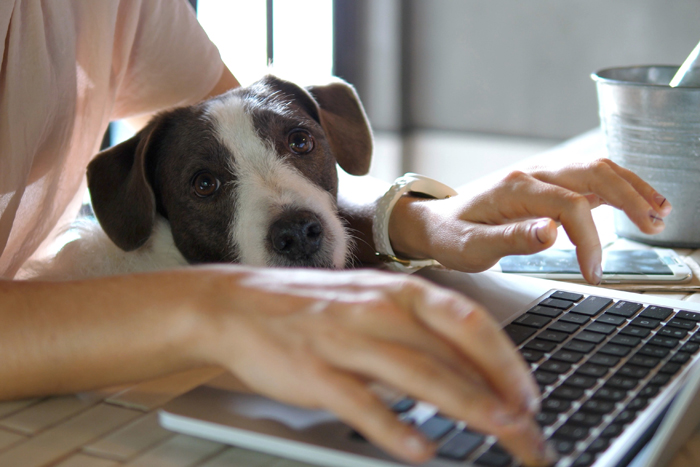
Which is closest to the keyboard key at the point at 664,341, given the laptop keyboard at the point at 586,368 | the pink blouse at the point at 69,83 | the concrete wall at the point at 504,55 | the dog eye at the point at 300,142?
the laptop keyboard at the point at 586,368

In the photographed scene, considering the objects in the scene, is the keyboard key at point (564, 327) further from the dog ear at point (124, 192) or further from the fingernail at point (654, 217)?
the dog ear at point (124, 192)

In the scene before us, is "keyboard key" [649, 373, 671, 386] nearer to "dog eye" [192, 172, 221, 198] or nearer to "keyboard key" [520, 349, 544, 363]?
"keyboard key" [520, 349, 544, 363]

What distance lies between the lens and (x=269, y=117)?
98 cm

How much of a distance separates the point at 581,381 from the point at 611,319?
152 mm

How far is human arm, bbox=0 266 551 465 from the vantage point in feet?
1.23

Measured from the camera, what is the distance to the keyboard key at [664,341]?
574 mm

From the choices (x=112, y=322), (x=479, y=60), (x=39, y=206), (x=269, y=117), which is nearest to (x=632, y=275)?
(x=269, y=117)

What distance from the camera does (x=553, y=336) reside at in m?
0.59

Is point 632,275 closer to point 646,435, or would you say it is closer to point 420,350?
point 646,435

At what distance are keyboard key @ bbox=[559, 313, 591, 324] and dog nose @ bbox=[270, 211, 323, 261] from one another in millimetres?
338

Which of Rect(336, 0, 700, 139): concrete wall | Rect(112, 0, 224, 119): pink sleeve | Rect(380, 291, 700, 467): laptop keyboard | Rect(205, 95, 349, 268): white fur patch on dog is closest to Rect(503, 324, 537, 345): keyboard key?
Rect(380, 291, 700, 467): laptop keyboard

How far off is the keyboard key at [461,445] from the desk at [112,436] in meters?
0.10

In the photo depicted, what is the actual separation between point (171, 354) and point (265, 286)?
107 mm

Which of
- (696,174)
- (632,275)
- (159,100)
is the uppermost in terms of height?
(159,100)
